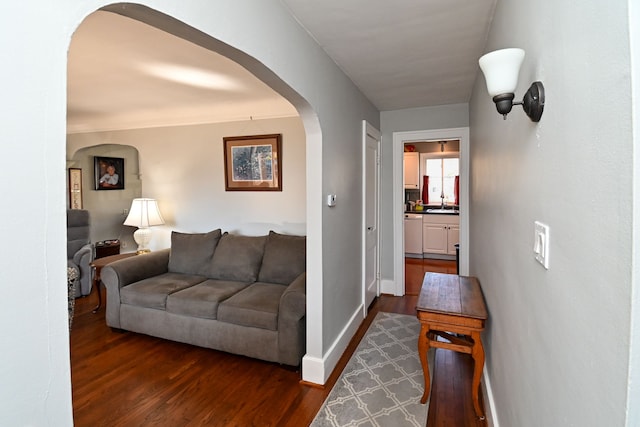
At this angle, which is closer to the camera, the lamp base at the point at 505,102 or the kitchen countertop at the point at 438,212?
the lamp base at the point at 505,102

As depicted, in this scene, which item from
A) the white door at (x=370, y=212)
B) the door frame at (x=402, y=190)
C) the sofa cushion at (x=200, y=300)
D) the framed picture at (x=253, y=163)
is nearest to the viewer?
the sofa cushion at (x=200, y=300)

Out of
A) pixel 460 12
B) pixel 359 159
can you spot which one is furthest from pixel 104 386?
pixel 460 12

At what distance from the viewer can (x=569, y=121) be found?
2.52ft

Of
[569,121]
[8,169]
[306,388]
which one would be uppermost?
[569,121]

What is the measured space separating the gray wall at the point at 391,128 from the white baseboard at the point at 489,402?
2279mm

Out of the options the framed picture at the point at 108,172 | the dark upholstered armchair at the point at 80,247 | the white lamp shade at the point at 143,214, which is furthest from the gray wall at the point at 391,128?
the framed picture at the point at 108,172

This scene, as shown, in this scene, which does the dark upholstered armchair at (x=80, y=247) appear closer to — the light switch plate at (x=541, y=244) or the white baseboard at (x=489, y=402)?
the white baseboard at (x=489, y=402)

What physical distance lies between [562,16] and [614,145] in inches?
17.7

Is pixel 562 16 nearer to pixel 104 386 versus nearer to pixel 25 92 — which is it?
pixel 25 92

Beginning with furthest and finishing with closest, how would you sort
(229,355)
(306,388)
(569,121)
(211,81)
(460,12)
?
(211,81), (229,355), (306,388), (460,12), (569,121)

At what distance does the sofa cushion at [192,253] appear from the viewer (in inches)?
145

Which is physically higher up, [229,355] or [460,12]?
[460,12]

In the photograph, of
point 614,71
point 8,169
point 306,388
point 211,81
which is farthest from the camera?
point 211,81

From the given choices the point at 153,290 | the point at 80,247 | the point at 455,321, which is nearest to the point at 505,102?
the point at 455,321
